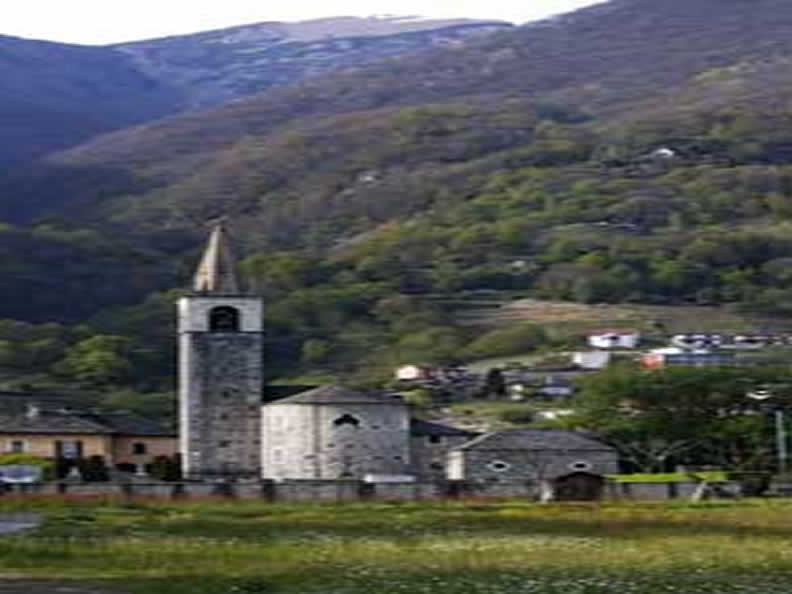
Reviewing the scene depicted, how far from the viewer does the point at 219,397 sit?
107188 millimetres

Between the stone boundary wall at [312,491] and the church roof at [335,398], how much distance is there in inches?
448

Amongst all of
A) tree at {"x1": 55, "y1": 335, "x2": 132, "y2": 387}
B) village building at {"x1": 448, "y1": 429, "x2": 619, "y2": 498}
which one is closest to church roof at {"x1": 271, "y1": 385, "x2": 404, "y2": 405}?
village building at {"x1": 448, "y1": 429, "x2": 619, "y2": 498}

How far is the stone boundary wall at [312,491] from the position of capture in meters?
91.1

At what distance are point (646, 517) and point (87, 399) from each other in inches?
3077

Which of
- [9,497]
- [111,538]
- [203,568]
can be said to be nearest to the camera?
[203,568]

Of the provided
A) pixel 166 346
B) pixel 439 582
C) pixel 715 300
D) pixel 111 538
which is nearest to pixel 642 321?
pixel 715 300

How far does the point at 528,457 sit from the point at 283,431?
1055cm

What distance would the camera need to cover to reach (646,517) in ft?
225

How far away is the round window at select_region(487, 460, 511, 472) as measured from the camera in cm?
10388

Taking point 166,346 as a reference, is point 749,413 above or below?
below

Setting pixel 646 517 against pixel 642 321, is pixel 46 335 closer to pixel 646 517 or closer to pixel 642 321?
pixel 642 321

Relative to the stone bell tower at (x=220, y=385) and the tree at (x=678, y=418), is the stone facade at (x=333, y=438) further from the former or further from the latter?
the tree at (x=678, y=418)

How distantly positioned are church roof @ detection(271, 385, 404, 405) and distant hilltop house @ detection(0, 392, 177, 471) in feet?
41.4

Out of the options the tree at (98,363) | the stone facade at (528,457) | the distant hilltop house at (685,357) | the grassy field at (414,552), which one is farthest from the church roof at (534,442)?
the tree at (98,363)
